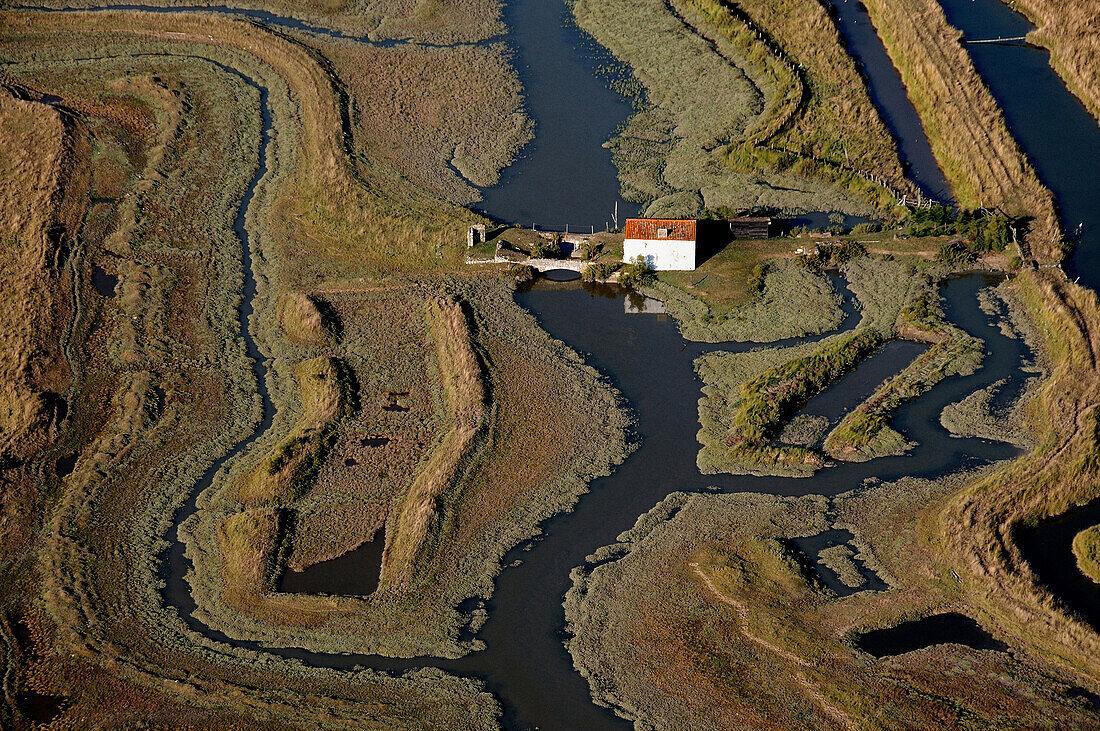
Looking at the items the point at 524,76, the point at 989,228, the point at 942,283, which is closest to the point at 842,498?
the point at 942,283

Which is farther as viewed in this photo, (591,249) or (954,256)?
(591,249)

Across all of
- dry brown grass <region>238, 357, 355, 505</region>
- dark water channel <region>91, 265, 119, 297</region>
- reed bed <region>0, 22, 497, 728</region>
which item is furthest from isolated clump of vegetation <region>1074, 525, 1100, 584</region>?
dark water channel <region>91, 265, 119, 297</region>

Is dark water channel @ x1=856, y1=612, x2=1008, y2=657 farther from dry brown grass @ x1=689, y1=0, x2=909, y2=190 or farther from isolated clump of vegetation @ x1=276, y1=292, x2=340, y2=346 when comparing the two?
dry brown grass @ x1=689, y1=0, x2=909, y2=190

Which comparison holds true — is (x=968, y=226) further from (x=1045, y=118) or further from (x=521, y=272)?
(x=521, y=272)

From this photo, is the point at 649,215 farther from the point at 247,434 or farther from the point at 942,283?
the point at 247,434

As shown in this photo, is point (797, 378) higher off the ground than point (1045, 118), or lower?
lower

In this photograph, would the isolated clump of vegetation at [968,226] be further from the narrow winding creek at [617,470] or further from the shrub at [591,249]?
the shrub at [591,249]

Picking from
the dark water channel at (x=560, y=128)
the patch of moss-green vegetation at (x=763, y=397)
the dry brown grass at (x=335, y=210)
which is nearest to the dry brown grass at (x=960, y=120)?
the patch of moss-green vegetation at (x=763, y=397)

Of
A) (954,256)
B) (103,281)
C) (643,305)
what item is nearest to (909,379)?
(954,256)
